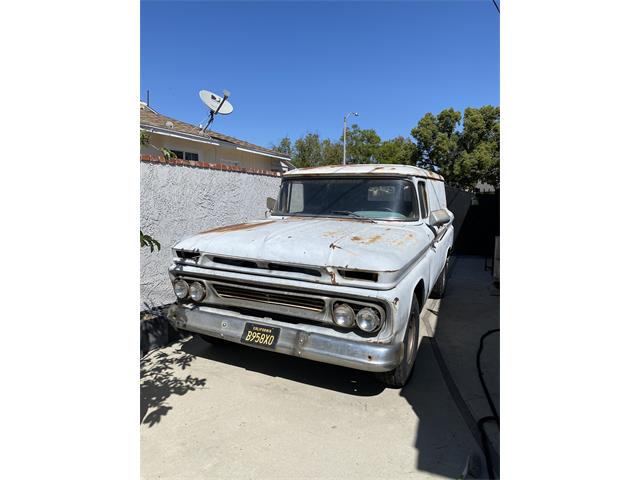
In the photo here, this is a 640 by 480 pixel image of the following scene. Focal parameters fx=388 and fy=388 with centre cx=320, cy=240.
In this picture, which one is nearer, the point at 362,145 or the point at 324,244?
the point at 324,244

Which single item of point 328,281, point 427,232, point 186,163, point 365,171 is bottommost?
point 328,281

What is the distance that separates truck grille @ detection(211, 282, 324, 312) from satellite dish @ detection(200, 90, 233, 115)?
30.8 feet

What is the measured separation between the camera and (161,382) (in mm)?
3572

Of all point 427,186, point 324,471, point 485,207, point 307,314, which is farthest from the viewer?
point 485,207

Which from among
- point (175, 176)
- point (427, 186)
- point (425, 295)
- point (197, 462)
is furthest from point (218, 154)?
point (197, 462)

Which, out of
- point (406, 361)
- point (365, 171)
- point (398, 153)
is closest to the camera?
point (406, 361)

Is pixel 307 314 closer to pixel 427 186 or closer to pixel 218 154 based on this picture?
pixel 427 186

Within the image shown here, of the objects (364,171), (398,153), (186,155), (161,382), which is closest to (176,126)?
(186,155)

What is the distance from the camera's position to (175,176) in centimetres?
545

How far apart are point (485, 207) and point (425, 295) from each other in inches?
331

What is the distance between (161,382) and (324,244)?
204 centimetres

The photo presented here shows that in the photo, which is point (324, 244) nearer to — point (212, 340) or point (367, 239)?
point (367, 239)
